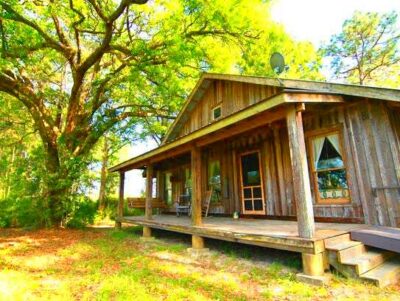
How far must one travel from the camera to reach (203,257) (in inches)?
247

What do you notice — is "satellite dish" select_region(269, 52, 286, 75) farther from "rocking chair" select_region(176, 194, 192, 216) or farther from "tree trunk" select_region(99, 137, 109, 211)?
"tree trunk" select_region(99, 137, 109, 211)

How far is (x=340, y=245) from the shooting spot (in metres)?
4.30

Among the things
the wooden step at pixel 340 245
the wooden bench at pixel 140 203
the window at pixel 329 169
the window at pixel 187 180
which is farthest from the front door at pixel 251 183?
the wooden bench at pixel 140 203

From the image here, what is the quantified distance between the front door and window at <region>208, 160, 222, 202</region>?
1257 millimetres

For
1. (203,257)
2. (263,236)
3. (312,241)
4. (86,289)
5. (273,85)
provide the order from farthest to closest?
(273,85) < (203,257) < (263,236) < (86,289) < (312,241)

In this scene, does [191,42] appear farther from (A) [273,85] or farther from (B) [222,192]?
(B) [222,192]

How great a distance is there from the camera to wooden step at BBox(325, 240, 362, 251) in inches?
164

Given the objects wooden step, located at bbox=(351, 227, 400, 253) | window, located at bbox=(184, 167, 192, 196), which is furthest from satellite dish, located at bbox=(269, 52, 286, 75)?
window, located at bbox=(184, 167, 192, 196)

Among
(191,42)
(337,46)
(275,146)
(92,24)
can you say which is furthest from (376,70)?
(92,24)

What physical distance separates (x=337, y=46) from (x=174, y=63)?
57.6ft

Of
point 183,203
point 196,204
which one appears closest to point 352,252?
point 196,204

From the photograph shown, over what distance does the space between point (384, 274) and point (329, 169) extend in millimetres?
2847

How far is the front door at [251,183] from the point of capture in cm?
831

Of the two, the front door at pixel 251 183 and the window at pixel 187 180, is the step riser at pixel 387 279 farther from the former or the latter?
the window at pixel 187 180
